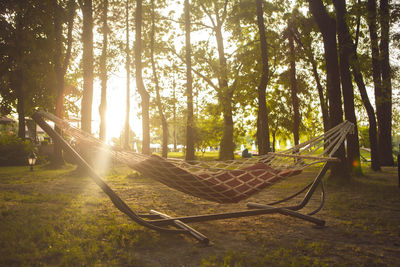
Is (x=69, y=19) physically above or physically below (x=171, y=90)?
above

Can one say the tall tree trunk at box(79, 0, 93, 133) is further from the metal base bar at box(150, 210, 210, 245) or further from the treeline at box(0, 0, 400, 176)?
the metal base bar at box(150, 210, 210, 245)

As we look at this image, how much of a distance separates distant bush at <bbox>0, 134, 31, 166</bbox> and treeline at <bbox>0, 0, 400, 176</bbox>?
71 cm

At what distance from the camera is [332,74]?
628 cm

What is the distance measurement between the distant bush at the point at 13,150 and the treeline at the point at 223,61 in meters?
0.71

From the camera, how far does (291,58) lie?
469 inches

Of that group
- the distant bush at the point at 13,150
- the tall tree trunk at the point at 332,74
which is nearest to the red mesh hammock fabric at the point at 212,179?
the tall tree trunk at the point at 332,74

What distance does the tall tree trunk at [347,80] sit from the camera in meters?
6.83

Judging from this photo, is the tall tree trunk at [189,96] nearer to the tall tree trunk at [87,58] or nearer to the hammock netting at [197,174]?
the tall tree trunk at [87,58]

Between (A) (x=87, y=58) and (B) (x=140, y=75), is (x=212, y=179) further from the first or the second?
(A) (x=87, y=58)

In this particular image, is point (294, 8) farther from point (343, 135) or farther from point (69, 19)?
point (343, 135)

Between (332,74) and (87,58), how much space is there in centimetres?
687

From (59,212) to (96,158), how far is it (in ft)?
20.6

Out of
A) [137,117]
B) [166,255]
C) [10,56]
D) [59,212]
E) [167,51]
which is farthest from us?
[137,117]

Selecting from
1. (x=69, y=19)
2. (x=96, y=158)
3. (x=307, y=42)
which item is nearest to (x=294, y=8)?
(x=307, y=42)
